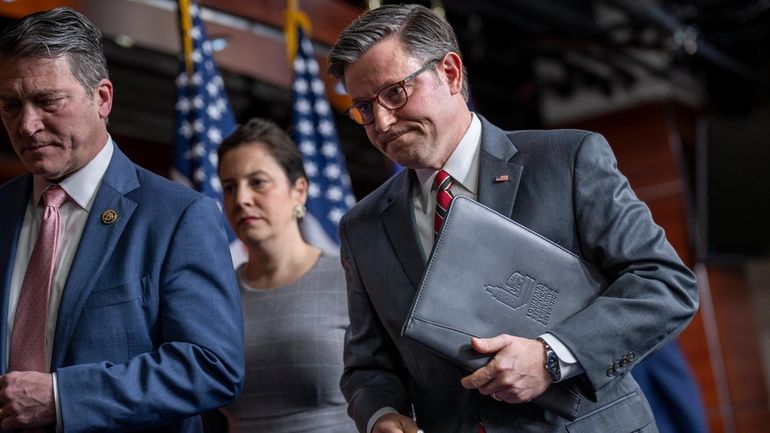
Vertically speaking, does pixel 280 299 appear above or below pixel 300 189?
below

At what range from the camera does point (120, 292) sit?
6.09 feet

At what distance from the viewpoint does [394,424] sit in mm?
1829

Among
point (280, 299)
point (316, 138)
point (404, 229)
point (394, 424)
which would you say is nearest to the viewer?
point (394, 424)

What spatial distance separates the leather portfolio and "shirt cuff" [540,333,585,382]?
0.06m

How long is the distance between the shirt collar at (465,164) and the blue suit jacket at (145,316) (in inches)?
18.5

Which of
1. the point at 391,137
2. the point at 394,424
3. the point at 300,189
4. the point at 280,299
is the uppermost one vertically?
the point at 391,137

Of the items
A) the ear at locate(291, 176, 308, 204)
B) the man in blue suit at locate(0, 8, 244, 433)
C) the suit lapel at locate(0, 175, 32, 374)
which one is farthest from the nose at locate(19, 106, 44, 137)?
the ear at locate(291, 176, 308, 204)

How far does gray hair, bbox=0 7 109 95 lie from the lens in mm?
1889

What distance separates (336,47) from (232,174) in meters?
1.18

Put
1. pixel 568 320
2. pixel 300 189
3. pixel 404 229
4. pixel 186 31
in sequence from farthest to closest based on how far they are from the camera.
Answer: pixel 186 31 < pixel 300 189 < pixel 404 229 < pixel 568 320

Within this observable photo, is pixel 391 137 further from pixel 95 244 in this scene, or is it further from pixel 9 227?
pixel 9 227

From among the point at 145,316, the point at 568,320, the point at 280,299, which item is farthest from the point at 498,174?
the point at 280,299

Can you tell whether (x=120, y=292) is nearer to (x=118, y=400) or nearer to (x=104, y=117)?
(x=118, y=400)

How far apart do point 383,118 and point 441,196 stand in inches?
7.4
